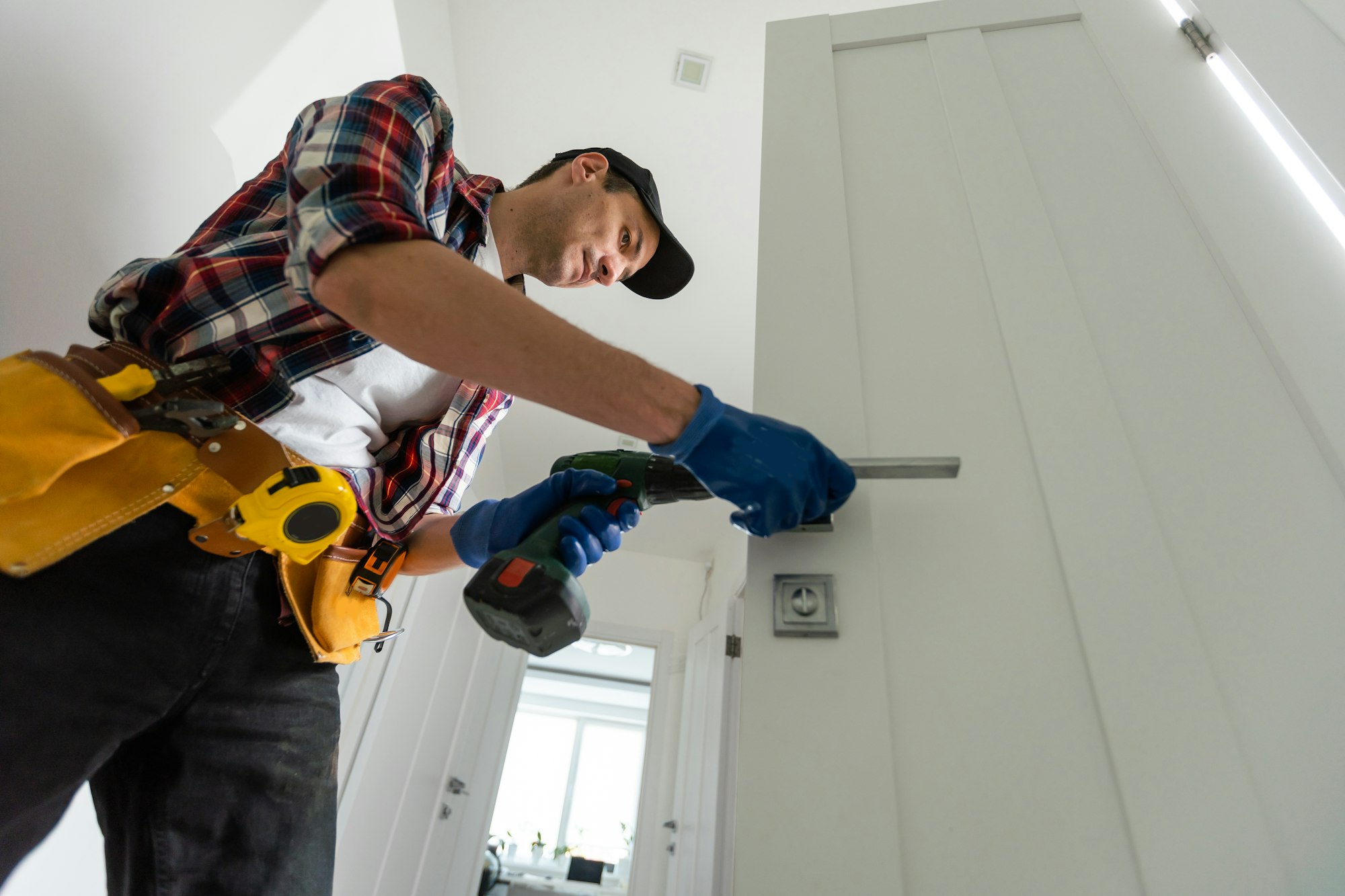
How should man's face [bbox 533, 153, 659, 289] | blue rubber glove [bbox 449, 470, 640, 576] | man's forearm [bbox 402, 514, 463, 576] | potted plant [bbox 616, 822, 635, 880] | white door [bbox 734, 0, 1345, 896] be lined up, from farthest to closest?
potted plant [bbox 616, 822, 635, 880] → man's face [bbox 533, 153, 659, 289] → man's forearm [bbox 402, 514, 463, 576] → blue rubber glove [bbox 449, 470, 640, 576] → white door [bbox 734, 0, 1345, 896]

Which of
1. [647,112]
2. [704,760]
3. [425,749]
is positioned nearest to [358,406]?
[647,112]

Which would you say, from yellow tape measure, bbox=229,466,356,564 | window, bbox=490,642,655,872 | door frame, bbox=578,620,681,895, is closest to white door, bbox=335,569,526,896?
door frame, bbox=578,620,681,895

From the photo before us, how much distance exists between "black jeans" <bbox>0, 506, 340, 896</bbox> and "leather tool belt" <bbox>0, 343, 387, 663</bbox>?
Answer: 0.03 meters

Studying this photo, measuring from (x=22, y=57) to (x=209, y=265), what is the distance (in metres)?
0.39

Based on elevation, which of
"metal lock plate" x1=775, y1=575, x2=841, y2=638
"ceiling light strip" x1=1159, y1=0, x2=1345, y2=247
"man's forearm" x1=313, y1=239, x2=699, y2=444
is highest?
"ceiling light strip" x1=1159, y1=0, x2=1345, y2=247

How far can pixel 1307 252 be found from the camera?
28.2 inches

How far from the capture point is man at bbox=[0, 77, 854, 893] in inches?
20.9

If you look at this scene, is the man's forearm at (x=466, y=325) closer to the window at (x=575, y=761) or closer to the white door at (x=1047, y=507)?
the white door at (x=1047, y=507)

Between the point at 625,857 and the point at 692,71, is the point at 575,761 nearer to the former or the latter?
the point at 625,857

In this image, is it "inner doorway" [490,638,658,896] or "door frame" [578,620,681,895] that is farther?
"inner doorway" [490,638,658,896]

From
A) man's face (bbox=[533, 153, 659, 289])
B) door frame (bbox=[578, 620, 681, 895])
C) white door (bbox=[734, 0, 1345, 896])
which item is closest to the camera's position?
white door (bbox=[734, 0, 1345, 896])

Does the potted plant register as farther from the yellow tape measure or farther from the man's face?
the yellow tape measure

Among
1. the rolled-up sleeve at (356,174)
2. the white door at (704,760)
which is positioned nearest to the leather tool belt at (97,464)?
the rolled-up sleeve at (356,174)

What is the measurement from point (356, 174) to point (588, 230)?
1.95 ft
